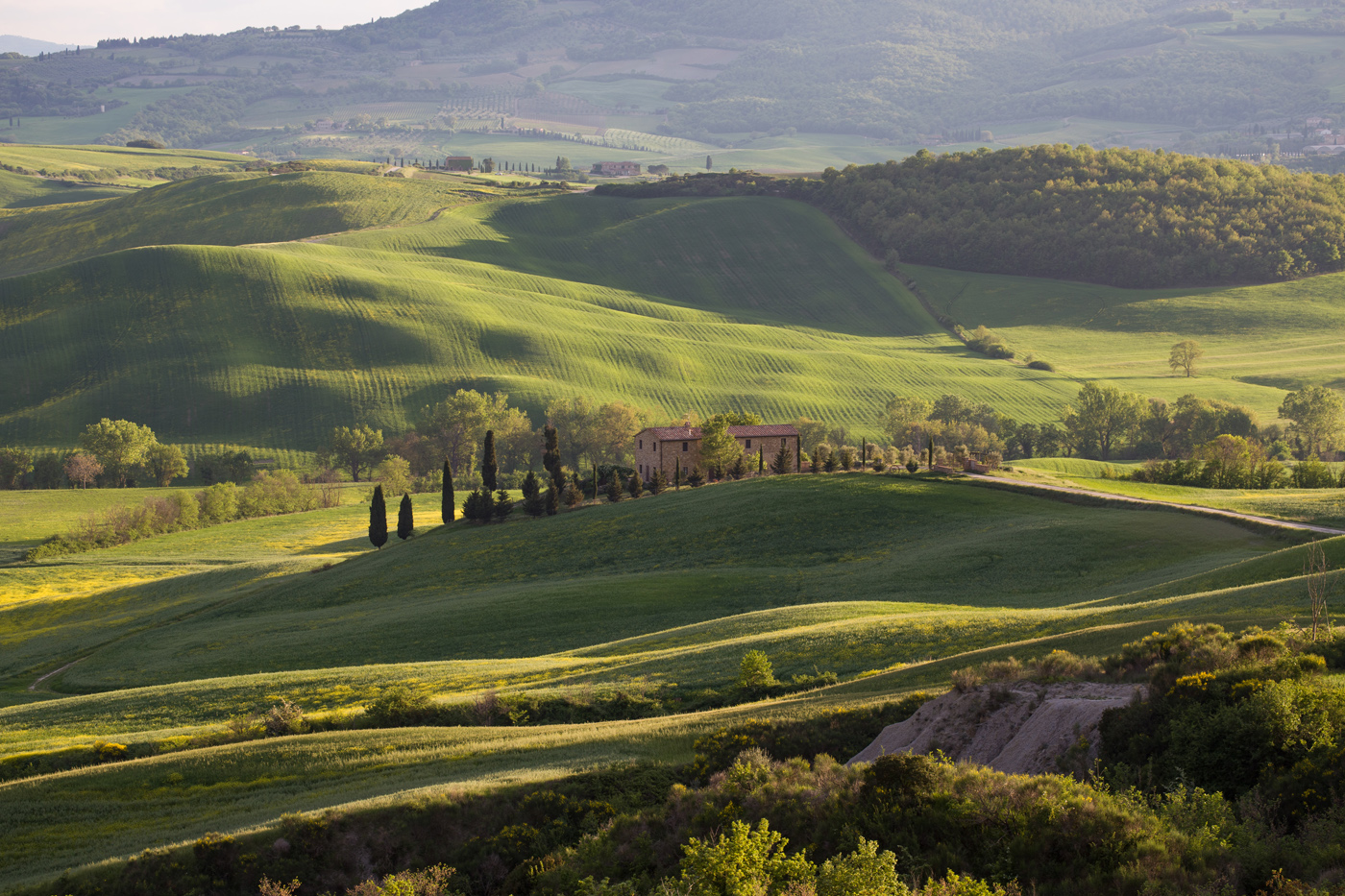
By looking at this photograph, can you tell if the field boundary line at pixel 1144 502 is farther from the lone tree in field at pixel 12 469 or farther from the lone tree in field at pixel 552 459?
the lone tree in field at pixel 12 469

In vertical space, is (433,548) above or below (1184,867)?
below

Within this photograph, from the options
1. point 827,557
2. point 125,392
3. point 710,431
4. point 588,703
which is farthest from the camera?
A: point 125,392

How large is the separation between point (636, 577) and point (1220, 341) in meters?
164

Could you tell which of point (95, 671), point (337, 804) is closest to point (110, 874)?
point (337, 804)

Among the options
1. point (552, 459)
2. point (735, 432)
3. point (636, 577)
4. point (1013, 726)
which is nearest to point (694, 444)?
point (735, 432)

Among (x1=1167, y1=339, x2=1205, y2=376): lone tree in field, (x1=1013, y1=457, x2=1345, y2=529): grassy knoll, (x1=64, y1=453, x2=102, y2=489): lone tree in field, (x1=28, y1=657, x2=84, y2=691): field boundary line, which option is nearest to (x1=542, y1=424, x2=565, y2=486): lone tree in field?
(x1=1013, y1=457, x2=1345, y2=529): grassy knoll

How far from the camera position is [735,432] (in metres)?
98.1

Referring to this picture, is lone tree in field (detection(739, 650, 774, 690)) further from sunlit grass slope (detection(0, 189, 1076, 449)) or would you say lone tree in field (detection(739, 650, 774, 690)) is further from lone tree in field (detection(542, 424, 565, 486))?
sunlit grass slope (detection(0, 189, 1076, 449))

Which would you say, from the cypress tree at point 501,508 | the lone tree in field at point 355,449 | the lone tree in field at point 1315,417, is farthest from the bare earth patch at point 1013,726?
the lone tree in field at point 355,449

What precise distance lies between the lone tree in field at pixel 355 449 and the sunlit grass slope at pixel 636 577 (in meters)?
61.7

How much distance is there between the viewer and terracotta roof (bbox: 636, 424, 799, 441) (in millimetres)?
97312

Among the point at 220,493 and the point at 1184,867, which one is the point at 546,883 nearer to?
the point at 1184,867

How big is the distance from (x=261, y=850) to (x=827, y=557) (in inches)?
1758

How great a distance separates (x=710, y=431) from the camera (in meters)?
89.7
